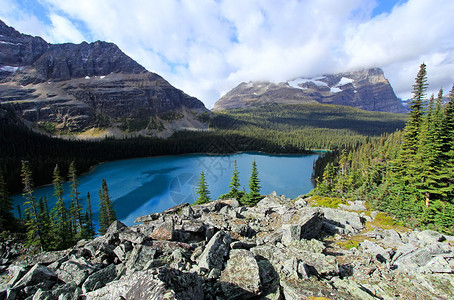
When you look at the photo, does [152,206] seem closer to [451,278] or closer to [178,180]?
[178,180]

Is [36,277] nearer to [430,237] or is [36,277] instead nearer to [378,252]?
[378,252]

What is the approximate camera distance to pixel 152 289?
18.2ft

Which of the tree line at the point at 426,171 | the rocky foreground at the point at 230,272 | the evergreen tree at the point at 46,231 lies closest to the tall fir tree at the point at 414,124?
the tree line at the point at 426,171

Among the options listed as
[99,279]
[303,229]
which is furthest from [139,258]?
[303,229]

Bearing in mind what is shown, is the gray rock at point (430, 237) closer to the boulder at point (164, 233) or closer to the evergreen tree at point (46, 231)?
the boulder at point (164, 233)

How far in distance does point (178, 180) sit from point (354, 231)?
222 feet

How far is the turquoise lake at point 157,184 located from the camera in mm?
54031

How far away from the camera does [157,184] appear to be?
7219 cm

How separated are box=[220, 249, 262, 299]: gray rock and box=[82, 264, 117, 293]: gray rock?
4857 millimetres

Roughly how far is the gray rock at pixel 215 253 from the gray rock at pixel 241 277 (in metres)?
0.45

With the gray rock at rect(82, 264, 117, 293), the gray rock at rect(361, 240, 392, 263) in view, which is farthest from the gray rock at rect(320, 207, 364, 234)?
the gray rock at rect(82, 264, 117, 293)

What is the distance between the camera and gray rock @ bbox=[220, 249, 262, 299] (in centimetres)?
712

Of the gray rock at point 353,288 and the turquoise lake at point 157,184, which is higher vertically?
the gray rock at point 353,288

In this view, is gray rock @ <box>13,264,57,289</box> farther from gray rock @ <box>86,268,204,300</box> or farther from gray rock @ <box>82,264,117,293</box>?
gray rock @ <box>86,268,204,300</box>
